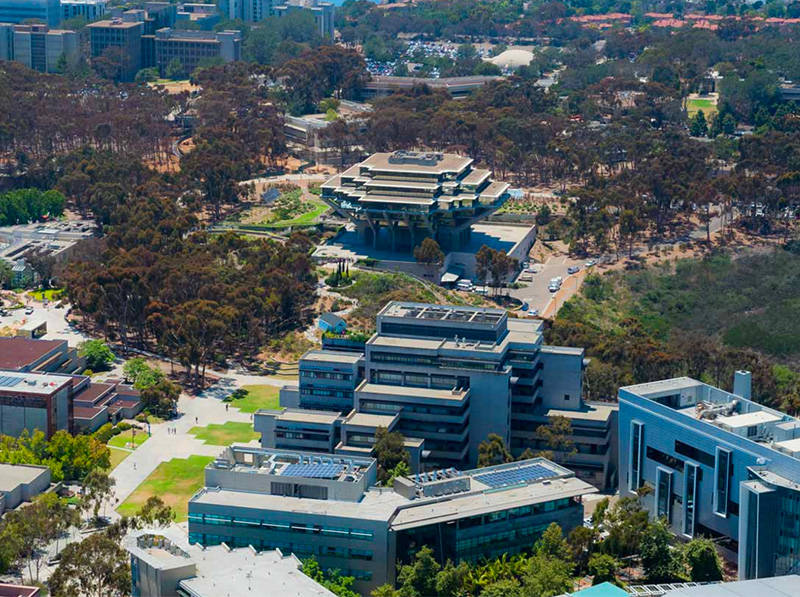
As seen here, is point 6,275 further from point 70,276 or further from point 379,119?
point 379,119

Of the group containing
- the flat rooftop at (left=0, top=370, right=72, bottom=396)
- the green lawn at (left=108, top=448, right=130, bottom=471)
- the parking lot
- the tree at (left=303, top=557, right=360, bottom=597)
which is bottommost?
the green lawn at (left=108, top=448, right=130, bottom=471)

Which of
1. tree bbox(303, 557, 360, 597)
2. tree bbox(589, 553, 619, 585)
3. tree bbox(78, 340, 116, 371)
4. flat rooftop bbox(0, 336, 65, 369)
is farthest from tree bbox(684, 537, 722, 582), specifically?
tree bbox(78, 340, 116, 371)

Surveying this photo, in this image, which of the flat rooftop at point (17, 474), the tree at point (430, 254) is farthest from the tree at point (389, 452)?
the tree at point (430, 254)

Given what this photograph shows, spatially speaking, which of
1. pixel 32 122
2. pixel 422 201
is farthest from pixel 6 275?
pixel 32 122

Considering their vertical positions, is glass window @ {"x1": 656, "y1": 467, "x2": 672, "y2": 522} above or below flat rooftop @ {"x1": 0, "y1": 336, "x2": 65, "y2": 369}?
below

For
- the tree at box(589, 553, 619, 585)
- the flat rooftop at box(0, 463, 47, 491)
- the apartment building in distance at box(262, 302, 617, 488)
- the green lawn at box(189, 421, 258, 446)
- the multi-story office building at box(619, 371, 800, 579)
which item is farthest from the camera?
the green lawn at box(189, 421, 258, 446)

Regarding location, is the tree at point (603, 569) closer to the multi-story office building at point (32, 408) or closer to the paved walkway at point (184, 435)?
the paved walkway at point (184, 435)

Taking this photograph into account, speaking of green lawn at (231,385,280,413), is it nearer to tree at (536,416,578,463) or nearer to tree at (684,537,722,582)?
tree at (536,416,578,463)
